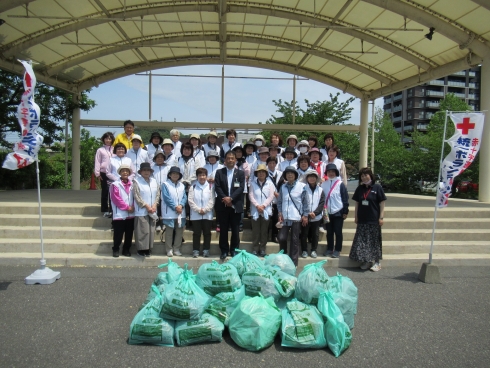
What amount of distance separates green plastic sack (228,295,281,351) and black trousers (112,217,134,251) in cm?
359

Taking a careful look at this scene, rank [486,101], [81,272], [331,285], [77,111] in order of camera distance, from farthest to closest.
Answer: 1. [77,111]
2. [486,101]
3. [81,272]
4. [331,285]

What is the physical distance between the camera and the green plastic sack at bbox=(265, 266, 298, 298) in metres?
4.67

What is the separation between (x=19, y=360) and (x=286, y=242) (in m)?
4.46

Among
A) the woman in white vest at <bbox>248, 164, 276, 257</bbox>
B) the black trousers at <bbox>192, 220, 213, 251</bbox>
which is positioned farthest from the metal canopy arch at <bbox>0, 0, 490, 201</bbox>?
the black trousers at <bbox>192, 220, 213, 251</bbox>

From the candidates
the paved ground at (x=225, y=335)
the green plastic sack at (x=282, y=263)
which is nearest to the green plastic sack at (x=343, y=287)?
the paved ground at (x=225, y=335)

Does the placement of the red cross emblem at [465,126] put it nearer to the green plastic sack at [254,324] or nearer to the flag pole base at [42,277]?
the green plastic sack at [254,324]

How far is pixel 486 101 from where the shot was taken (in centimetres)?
1132

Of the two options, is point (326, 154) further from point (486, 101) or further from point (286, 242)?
point (486, 101)

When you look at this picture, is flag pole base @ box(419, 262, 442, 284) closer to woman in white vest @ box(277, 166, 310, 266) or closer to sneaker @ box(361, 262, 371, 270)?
sneaker @ box(361, 262, 371, 270)

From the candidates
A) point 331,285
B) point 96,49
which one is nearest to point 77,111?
point 96,49

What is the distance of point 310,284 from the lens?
14.7 feet

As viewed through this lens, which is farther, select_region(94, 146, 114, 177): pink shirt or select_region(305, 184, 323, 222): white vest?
select_region(94, 146, 114, 177): pink shirt

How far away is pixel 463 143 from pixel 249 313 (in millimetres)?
4973

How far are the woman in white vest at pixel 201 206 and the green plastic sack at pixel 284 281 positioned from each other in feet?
7.93
